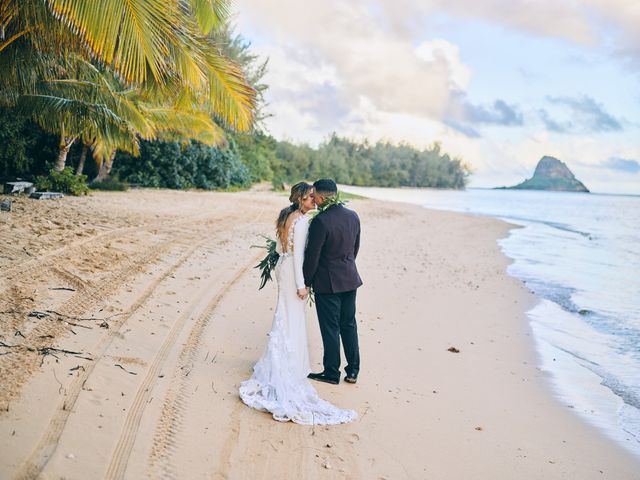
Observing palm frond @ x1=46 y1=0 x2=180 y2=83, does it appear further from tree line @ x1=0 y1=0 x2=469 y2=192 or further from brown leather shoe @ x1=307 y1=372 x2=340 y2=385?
brown leather shoe @ x1=307 y1=372 x2=340 y2=385

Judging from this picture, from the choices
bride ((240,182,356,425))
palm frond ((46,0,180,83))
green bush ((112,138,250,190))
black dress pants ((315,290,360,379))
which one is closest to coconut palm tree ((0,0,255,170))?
palm frond ((46,0,180,83))

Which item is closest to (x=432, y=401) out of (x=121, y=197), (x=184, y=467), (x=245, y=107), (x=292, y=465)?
(x=292, y=465)

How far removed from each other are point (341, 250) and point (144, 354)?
209 centimetres

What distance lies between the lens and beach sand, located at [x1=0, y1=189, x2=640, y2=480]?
378cm

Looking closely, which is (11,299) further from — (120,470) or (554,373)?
(554,373)

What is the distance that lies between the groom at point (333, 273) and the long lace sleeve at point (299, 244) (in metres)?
0.07

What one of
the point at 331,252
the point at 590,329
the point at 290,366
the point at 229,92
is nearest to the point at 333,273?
the point at 331,252

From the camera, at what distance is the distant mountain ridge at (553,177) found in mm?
138875

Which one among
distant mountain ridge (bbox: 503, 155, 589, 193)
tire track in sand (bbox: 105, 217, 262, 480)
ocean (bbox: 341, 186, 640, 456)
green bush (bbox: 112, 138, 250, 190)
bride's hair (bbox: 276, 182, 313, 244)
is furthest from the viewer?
distant mountain ridge (bbox: 503, 155, 589, 193)

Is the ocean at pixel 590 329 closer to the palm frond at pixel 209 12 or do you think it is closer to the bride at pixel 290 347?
the bride at pixel 290 347

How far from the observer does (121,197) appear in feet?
61.8

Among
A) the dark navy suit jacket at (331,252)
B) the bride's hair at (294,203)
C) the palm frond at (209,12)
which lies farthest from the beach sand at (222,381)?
the palm frond at (209,12)

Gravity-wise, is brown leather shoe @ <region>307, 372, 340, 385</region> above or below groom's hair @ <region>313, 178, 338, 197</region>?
below

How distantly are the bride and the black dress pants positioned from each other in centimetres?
27
